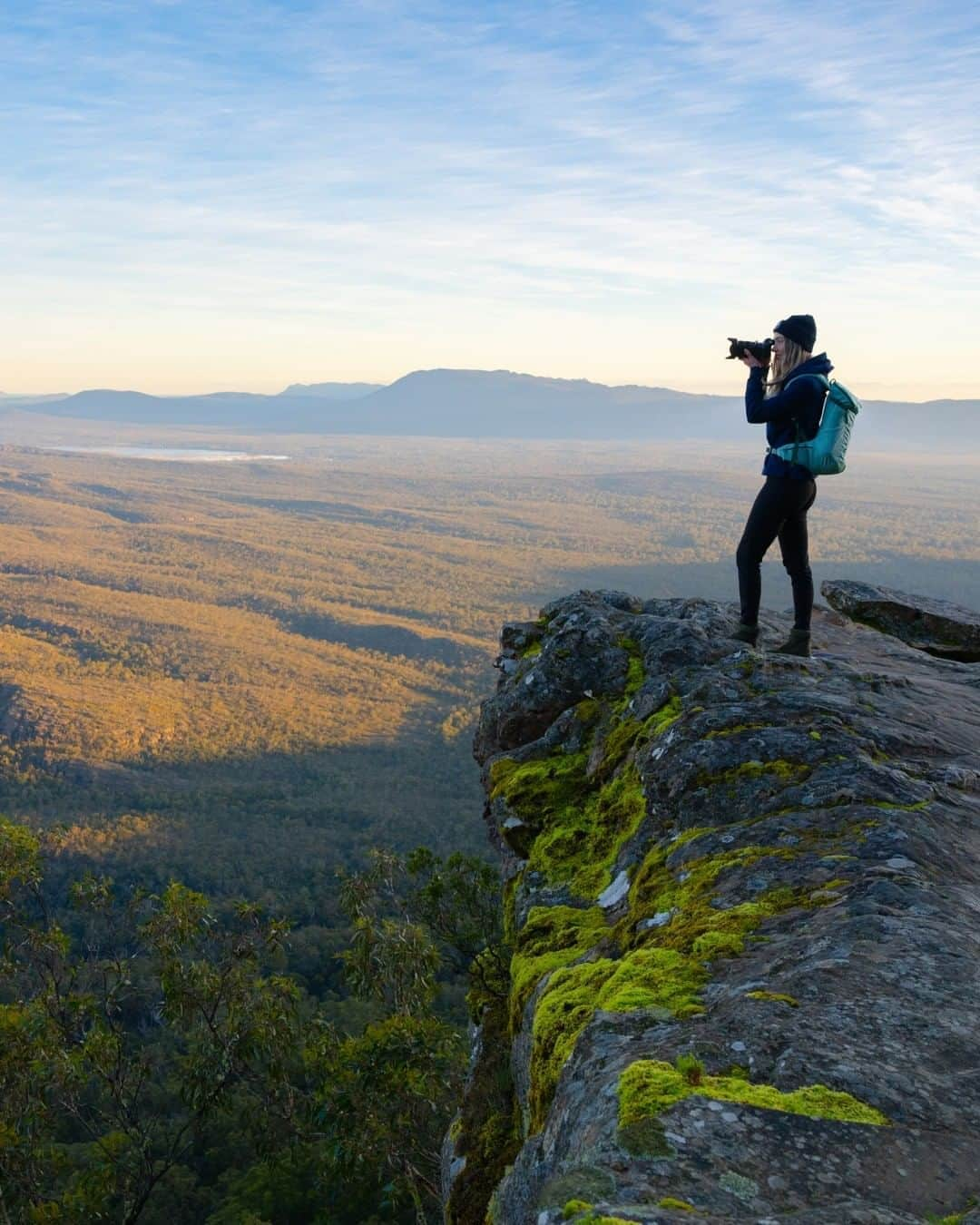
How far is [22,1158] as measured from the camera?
50.8 ft

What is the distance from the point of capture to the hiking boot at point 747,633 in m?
9.34

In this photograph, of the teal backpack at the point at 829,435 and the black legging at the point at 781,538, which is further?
the black legging at the point at 781,538

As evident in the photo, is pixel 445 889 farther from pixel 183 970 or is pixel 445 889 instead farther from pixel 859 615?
pixel 859 615

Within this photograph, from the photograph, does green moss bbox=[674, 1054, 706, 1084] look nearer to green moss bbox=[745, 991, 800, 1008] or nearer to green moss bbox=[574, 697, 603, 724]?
green moss bbox=[745, 991, 800, 1008]

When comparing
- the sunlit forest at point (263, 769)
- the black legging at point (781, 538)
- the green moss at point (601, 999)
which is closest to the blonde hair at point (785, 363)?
the black legging at point (781, 538)

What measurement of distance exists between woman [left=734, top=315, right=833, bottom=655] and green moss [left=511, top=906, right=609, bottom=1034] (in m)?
3.56

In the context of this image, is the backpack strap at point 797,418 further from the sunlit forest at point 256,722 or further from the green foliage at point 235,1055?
the sunlit forest at point 256,722

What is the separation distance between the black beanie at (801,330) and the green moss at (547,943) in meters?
5.13

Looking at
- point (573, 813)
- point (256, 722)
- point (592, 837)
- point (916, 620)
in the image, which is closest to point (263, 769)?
point (256, 722)

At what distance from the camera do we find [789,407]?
7.92 meters

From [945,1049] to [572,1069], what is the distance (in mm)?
1557

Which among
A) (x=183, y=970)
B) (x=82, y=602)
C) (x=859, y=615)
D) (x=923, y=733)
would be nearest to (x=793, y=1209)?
(x=923, y=733)

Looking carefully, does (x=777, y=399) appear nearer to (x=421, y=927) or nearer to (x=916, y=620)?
(x=916, y=620)

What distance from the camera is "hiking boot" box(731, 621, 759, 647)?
368 inches
